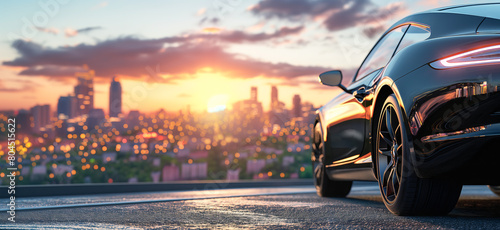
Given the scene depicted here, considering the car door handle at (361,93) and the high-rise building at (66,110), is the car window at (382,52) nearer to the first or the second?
the car door handle at (361,93)

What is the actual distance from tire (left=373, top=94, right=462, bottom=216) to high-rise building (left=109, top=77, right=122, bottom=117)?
261ft

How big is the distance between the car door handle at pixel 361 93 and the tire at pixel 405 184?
0.62 m

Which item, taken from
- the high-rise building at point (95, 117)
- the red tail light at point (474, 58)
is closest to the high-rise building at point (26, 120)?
the high-rise building at point (95, 117)

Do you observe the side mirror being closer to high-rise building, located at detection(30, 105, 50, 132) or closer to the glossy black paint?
the glossy black paint

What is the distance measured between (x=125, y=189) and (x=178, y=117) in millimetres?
87711

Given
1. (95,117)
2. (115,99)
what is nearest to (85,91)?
(95,117)

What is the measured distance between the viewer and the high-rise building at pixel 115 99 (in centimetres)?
8300

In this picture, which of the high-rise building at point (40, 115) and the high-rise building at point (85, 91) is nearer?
the high-rise building at point (40, 115)

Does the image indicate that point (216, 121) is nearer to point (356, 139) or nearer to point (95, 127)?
point (95, 127)

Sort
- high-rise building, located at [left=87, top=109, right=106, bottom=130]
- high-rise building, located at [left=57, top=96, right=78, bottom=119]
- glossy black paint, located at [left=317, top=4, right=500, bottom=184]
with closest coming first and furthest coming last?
glossy black paint, located at [left=317, top=4, right=500, bottom=184]
high-rise building, located at [left=57, top=96, right=78, bottom=119]
high-rise building, located at [left=87, top=109, right=106, bottom=130]

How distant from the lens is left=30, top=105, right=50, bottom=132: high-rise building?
81.6m

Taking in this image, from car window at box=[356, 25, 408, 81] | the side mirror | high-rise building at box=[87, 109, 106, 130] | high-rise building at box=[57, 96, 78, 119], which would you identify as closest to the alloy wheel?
car window at box=[356, 25, 408, 81]

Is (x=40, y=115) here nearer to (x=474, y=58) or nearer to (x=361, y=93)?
(x=361, y=93)

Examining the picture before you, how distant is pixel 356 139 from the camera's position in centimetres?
518
